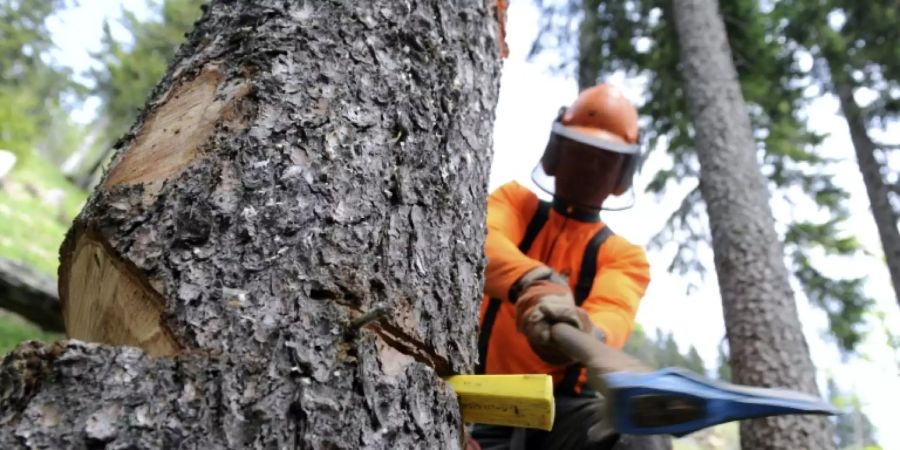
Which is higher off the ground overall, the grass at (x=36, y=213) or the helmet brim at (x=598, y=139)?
the grass at (x=36, y=213)

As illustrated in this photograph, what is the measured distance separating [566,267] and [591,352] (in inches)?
34.2

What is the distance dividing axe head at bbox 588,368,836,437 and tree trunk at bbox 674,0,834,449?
2794 millimetres

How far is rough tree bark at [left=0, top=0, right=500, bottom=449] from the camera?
919 millimetres

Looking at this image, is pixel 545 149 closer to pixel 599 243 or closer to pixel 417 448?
pixel 599 243

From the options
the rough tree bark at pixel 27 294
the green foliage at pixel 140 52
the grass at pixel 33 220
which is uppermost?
the green foliage at pixel 140 52

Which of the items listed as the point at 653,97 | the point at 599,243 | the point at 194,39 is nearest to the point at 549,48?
the point at 653,97

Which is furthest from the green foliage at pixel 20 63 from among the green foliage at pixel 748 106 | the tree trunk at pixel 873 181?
the tree trunk at pixel 873 181

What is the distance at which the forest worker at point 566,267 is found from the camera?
2.10 meters

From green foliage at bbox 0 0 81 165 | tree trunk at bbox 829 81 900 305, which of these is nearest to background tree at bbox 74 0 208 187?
green foliage at bbox 0 0 81 165

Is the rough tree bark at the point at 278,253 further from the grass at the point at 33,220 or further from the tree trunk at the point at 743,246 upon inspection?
the grass at the point at 33,220

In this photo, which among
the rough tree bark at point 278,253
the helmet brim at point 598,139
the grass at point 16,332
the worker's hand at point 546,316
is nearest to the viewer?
the rough tree bark at point 278,253

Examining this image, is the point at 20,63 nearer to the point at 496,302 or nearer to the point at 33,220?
the point at 33,220

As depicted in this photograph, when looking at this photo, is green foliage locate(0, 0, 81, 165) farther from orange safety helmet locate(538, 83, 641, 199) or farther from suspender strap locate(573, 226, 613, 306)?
suspender strap locate(573, 226, 613, 306)

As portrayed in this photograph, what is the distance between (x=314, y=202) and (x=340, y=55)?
0.42 m
